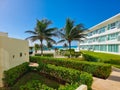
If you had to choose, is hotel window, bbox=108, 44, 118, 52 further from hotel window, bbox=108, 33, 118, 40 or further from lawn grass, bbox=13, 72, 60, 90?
lawn grass, bbox=13, 72, 60, 90

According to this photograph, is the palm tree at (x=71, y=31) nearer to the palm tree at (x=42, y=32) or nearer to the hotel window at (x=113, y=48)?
the palm tree at (x=42, y=32)

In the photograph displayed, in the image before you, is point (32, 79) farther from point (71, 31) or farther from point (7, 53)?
point (71, 31)

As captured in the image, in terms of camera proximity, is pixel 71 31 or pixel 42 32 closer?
pixel 71 31

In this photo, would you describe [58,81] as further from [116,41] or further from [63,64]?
[116,41]

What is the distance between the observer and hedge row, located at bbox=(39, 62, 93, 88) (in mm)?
9195

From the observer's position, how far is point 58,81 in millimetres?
14375

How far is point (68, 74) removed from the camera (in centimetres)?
1220

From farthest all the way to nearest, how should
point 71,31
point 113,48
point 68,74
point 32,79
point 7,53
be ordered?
point 113,48 → point 71,31 → point 32,79 → point 7,53 → point 68,74

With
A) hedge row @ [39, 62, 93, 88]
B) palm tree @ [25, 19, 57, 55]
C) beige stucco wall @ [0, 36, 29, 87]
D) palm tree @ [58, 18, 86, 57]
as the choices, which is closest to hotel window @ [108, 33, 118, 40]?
palm tree @ [58, 18, 86, 57]

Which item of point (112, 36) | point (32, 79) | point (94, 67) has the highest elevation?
point (112, 36)

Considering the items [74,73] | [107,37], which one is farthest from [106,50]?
[74,73]

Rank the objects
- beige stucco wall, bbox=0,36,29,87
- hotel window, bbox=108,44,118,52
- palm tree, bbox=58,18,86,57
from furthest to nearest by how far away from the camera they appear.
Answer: hotel window, bbox=108,44,118,52 < palm tree, bbox=58,18,86,57 < beige stucco wall, bbox=0,36,29,87

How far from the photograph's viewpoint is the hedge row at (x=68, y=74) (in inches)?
362

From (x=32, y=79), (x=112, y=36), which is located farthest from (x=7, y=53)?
(x=112, y=36)
